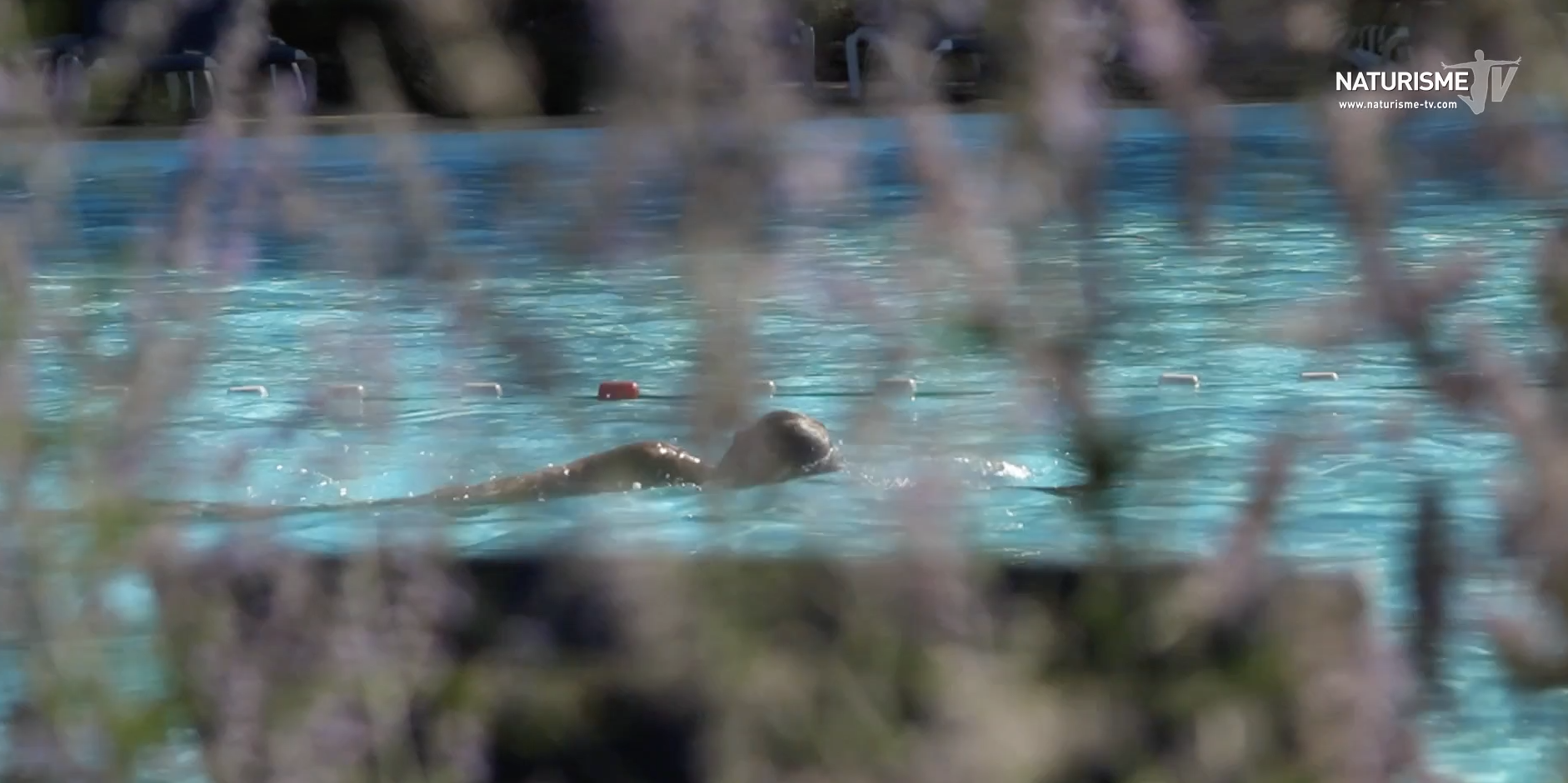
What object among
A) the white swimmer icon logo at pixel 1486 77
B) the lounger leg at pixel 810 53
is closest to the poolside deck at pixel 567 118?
the lounger leg at pixel 810 53

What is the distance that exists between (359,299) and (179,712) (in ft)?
1.31

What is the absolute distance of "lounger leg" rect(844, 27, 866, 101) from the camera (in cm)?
124

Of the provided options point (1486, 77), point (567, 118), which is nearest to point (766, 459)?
point (567, 118)

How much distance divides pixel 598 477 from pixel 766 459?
0.13 meters

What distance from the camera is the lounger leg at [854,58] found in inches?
48.8

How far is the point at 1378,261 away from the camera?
1.30 metres

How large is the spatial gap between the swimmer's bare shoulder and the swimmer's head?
0.13 ft

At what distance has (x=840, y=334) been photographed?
1493 millimetres

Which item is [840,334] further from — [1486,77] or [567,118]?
[1486,77]

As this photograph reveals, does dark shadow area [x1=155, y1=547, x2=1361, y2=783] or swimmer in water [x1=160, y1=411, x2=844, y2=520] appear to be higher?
swimmer in water [x1=160, y1=411, x2=844, y2=520]

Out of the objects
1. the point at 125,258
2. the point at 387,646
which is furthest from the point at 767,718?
the point at 125,258

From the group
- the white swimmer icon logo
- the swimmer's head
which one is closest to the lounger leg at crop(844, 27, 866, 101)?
the swimmer's head

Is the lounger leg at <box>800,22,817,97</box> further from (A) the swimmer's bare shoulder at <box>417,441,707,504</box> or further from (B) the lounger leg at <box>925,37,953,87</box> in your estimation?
(A) the swimmer's bare shoulder at <box>417,441,707,504</box>

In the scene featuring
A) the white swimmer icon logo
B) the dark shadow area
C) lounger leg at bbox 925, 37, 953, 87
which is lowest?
the dark shadow area
